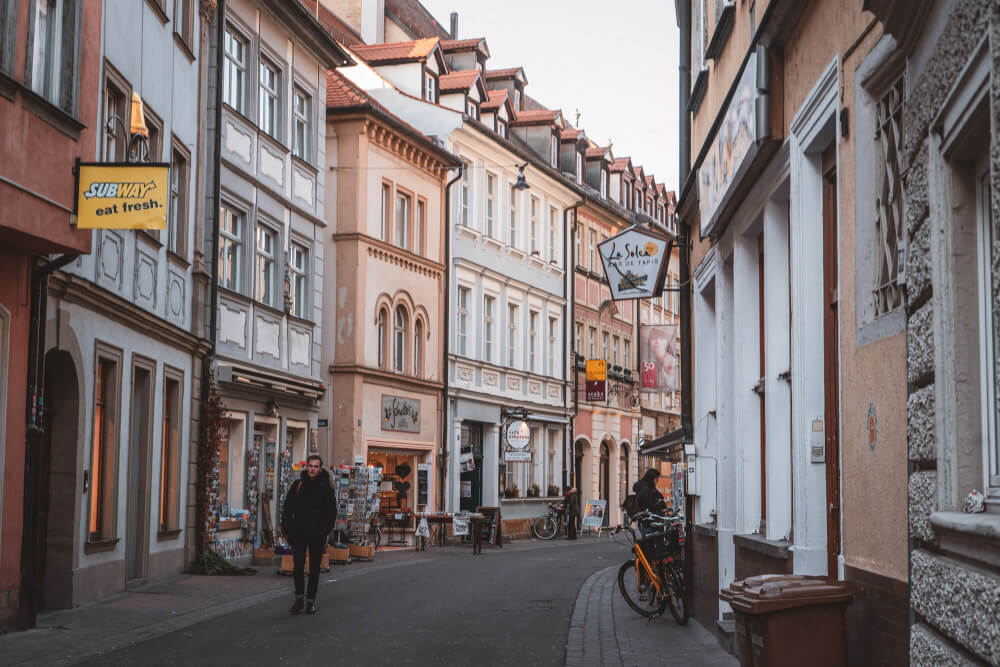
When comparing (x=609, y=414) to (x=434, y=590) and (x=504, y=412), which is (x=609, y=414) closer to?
(x=504, y=412)

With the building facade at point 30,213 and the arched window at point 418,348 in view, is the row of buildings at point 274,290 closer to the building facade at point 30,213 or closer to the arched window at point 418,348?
the building facade at point 30,213

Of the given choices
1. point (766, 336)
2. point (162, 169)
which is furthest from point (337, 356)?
point (766, 336)

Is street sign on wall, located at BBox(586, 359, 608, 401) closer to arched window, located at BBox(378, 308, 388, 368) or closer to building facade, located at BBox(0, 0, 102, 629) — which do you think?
arched window, located at BBox(378, 308, 388, 368)

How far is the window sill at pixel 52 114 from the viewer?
12.8 metres

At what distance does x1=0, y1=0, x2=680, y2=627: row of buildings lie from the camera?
13977 millimetres

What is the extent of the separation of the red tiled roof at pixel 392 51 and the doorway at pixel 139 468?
21983 millimetres

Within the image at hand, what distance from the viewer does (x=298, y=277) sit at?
1129 inches

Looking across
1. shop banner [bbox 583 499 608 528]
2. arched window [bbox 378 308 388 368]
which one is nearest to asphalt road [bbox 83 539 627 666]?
arched window [bbox 378 308 388 368]

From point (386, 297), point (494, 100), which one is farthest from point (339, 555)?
point (494, 100)

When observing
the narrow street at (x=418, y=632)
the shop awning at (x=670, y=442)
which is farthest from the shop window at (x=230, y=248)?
the shop awning at (x=670, y=442)

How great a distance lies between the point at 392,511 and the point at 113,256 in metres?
17.9

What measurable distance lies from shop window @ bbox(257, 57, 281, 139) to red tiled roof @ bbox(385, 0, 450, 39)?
17918 mm

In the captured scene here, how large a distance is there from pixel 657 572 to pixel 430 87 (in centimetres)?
2761

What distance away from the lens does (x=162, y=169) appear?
1365 cm
